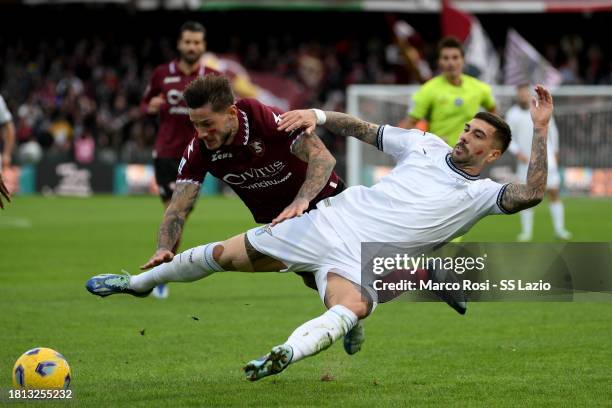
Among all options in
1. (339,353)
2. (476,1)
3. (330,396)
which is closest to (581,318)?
(339,353)

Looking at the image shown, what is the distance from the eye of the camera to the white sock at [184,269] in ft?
23.5

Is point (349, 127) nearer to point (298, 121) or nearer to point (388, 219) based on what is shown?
point (298, 121)

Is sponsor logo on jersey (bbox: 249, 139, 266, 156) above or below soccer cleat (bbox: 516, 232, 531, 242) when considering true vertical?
above

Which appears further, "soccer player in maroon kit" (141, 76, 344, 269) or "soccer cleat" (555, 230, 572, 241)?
"soccer cleat" (555, 230, 572, 241)

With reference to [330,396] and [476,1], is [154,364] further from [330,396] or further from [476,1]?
[476,1]

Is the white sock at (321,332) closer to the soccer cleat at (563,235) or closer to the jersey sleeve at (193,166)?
the jersey sleeve at (193,166)

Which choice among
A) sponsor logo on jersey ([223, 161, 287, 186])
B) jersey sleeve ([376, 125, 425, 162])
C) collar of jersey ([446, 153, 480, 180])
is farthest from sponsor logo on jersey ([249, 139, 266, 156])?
collar of jersey ([446, 153, 480, 180])

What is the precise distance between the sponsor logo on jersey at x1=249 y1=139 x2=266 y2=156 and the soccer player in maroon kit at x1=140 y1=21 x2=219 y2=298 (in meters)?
4.06

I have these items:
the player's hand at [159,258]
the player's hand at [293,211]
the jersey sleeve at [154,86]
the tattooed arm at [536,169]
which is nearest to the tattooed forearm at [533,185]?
the tattooed arm at [536,169]

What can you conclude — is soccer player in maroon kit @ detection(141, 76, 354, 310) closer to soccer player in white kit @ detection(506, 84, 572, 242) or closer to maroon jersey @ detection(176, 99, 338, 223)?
maroon jersey @ detection(176, 99, 338, 223)

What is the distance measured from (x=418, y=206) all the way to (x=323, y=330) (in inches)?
45.1

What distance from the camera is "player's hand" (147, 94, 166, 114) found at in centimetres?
1109

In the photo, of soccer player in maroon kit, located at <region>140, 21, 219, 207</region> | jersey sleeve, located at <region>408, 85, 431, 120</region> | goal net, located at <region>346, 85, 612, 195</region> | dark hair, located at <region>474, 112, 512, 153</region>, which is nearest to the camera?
dark hair, located at <region>474, 112, 512, 153</region>

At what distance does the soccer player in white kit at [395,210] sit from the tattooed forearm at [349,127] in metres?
0.09
